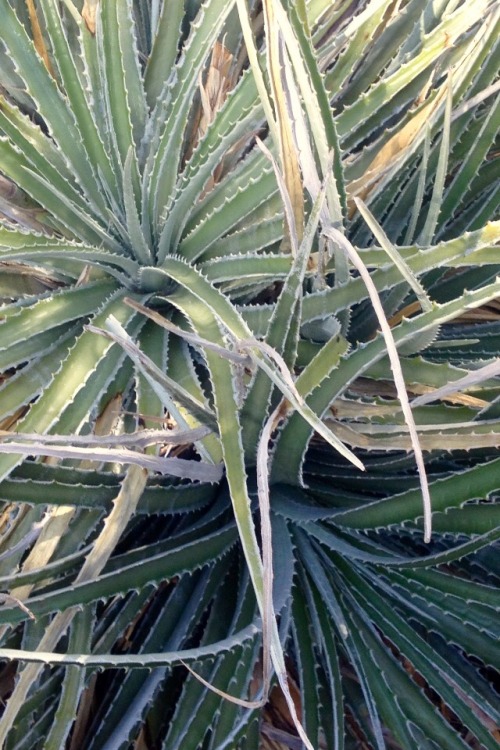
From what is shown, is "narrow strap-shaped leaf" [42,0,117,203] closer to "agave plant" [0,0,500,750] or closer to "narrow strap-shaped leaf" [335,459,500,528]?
"agave plant" [0,0,500,750]

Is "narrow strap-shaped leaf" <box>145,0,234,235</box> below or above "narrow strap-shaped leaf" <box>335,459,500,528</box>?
above

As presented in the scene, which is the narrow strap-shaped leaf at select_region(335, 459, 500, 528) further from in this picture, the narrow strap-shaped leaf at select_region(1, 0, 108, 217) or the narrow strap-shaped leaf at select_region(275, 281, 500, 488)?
the narrow strap-shaped leaf at select_region(1, 0, 108, 217)


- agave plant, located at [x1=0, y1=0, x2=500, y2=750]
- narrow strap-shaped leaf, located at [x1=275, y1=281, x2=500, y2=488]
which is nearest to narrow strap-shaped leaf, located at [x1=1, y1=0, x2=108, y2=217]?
agave plant, located at [x1=0, y1=0, x2=500, y2=750]

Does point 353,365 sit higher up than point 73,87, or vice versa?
point 73,87

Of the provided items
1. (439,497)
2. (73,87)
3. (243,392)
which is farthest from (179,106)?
(439,497)

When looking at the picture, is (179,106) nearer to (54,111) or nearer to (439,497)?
(54,111)

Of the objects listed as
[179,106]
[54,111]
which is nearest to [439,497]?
[179,106]

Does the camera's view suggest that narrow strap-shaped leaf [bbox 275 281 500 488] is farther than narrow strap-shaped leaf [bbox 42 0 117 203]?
No

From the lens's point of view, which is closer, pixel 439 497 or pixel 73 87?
pixel 439 497

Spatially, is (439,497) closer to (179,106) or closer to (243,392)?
(243,392)

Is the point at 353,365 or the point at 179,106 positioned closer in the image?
the point at 353,365

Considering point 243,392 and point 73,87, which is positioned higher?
point 73,87
